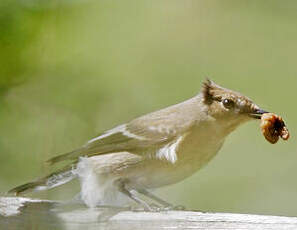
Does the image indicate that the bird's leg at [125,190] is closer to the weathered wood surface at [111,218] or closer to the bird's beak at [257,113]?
the weathered wood surface at [111,218]

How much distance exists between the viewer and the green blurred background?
0.87 metres

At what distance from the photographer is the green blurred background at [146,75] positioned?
0.87 metres

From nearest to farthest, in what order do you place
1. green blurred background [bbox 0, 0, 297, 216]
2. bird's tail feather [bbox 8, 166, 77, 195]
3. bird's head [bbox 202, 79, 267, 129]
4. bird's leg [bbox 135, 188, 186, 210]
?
green blurred background [bbox 0, 0, 297, 216] < bird's tail feather [bbox 8, 166, 77, 195] < bird's leg [bbox 135, 188, 186, 210] < bird's head [bbox 202, 79, 267, 129]

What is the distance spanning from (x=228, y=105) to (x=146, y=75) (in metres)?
0.41

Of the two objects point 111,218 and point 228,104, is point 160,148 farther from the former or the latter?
point 111,218

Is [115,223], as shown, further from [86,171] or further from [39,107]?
[39,107]

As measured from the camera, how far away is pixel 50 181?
1.54 m

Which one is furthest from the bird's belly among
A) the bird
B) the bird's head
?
the bird's head

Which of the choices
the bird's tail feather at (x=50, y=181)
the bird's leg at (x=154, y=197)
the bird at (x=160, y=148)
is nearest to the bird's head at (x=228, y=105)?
the bird at (x=160, y=148)

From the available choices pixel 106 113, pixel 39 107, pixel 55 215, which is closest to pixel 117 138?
pixel 55 215

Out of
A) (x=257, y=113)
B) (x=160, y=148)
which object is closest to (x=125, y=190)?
(x=160, y=148)

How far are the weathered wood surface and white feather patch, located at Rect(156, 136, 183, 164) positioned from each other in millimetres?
338

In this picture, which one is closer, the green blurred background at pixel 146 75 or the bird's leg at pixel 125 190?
the green blurred background at pixel 146 75

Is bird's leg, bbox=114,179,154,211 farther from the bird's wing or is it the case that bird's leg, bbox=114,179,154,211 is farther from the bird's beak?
the bird's beak
